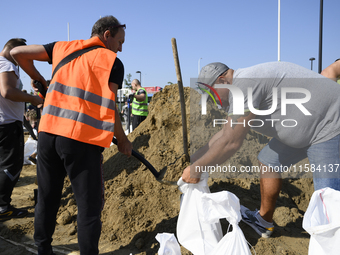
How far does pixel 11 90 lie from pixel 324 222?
327 centimetres

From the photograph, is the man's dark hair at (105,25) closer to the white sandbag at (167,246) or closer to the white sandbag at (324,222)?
the white sandbag at (167,246)

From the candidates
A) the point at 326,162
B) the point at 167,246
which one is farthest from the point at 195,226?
the point at 326,162

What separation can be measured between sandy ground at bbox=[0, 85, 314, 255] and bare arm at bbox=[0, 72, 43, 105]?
1.42 meters

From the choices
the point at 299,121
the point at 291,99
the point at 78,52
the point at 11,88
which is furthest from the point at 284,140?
the point at 11,88

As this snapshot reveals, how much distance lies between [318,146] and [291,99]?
417 mm

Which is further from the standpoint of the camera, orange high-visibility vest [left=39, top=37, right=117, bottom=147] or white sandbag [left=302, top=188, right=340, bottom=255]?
orange high-visibility vest [left=39, top=37, right=117, bottom=147]

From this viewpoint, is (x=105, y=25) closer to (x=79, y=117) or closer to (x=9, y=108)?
(x=79, y=117)

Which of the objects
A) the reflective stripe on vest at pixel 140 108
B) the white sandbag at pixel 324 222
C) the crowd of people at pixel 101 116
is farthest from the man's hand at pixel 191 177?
the reflective stripe on vest at pixel 140 108

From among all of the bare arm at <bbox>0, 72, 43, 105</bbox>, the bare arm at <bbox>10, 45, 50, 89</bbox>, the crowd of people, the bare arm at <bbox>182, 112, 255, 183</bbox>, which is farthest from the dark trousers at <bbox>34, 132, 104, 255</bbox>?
the bare arm at <bbox>0, 72, 43, 105</bbox>

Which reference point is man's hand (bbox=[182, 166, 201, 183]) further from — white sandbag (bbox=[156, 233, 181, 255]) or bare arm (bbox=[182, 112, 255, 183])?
white sandbag (bbox=[156, 233, 181, 255])

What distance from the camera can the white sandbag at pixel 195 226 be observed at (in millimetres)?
2119

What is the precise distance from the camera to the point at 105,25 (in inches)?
79.9

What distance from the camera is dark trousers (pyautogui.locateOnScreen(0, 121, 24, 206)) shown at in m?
3.05

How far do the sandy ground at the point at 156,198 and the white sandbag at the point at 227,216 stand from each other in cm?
58
